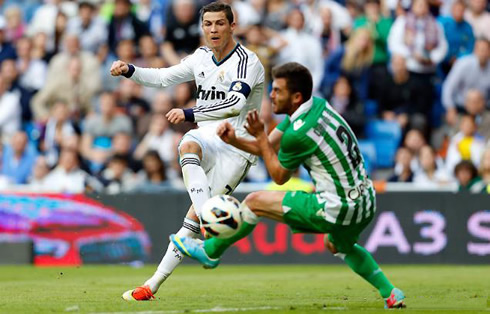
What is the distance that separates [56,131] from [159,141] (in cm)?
225

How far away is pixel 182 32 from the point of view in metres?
19.8

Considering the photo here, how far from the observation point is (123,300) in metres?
10.0

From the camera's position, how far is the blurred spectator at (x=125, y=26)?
2050 centimetres

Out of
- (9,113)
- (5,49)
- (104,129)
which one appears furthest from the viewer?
(5,49)

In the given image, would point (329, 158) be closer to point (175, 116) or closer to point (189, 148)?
point (175, 116)

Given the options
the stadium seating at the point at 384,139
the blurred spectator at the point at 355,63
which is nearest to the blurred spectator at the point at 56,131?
the blurred spectator at the point at 355,63

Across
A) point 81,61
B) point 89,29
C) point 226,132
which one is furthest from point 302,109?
point 89,29

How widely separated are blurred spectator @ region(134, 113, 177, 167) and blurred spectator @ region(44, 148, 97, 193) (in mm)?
1046

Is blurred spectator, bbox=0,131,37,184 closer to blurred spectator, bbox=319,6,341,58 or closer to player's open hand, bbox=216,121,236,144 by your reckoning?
blurred spectator, bbox=319,6,341,58

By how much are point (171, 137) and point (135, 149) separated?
79 centimetres

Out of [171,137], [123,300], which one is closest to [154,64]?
[171,137]

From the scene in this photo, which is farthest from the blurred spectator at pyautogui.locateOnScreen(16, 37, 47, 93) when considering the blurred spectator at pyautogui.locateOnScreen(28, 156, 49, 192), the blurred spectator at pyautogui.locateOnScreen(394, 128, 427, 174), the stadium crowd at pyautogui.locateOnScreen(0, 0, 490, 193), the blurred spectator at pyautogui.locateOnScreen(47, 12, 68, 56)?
the blurred spectator at pyautogui.locateOnScreen(394, 128, 427, 174)

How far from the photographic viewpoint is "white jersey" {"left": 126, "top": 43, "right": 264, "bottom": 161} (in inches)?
393

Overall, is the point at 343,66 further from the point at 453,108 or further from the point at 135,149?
the point at 135,149
